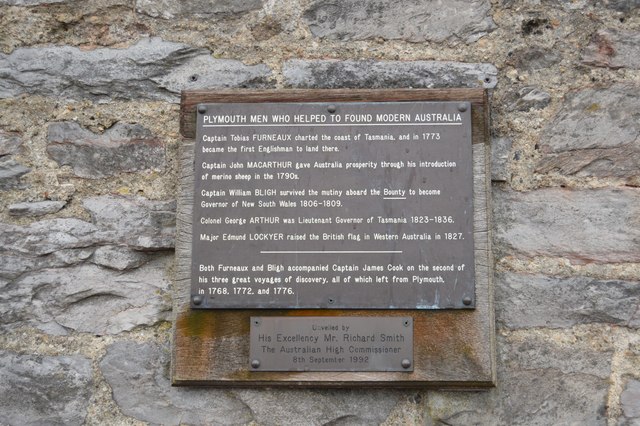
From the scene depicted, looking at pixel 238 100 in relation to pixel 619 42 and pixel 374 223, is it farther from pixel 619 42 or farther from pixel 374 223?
pixel 619 42

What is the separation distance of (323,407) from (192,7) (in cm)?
137

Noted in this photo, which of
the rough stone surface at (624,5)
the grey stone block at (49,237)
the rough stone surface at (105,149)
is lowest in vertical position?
the grey stone block at (49,237)

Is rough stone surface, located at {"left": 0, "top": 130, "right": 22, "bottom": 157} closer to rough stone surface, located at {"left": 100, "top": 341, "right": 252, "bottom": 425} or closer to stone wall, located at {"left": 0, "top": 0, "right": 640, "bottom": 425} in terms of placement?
stone wall, located at {"left": 0, "top": 0, "right": 640, "bottom": 425}

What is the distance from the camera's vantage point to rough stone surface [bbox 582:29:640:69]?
234 cm

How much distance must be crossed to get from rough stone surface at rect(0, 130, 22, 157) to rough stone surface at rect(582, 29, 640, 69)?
1.85m

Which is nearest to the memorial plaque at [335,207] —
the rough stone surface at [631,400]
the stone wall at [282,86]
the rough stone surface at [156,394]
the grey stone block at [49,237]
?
the stone wall at [282,86]

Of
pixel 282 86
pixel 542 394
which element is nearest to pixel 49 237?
pixel 282 86

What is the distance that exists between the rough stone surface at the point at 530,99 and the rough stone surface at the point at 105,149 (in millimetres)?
1152

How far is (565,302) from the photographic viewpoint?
7.25ft

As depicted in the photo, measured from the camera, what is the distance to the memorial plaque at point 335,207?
2.18 meters

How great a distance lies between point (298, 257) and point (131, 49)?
0.91m

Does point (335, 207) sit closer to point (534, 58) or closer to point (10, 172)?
point (534, 58)

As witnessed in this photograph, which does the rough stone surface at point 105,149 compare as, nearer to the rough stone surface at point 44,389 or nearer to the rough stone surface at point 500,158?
the rough stone surface at point 44,389

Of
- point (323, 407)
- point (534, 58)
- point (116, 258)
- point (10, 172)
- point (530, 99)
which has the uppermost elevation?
point (534, 58)
